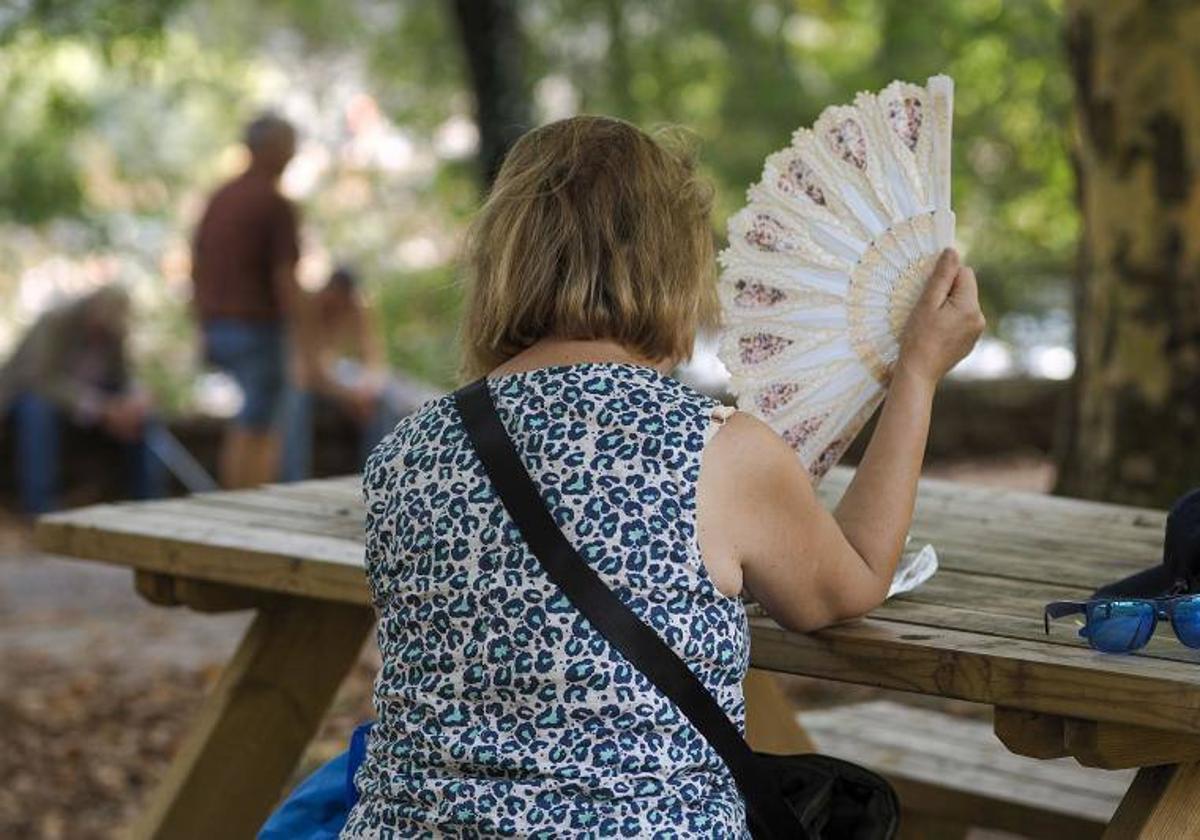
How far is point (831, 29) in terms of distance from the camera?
13141mm

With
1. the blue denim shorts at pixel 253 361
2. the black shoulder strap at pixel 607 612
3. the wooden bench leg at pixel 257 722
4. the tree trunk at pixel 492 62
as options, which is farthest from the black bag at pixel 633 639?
the blue denim shorts at pixel 253 361

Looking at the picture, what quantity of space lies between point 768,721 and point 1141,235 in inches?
100

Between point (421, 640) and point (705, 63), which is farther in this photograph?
point (705, 63)

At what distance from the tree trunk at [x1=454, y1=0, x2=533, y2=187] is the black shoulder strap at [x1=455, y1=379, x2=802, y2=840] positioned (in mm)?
5425

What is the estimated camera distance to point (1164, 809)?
6.35 feet

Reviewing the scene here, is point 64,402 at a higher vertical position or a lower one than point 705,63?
lower

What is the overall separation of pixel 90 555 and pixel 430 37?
8957 mm

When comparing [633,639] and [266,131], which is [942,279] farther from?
[266,131]

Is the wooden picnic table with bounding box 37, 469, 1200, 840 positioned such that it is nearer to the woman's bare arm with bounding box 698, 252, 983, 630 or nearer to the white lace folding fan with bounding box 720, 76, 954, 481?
the woman's bare arm with bounding box 698, 252, 983, 630

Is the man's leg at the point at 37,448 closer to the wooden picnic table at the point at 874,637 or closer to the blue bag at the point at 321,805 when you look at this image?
the wooden picnic table at the point at 874,637

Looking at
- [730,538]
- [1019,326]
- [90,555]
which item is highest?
[730,538]

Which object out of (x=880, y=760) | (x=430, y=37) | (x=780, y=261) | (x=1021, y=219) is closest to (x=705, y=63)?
(x=430, y=37)

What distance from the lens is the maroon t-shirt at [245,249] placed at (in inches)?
301

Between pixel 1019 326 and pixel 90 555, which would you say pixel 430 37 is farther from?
pixel 90 555
